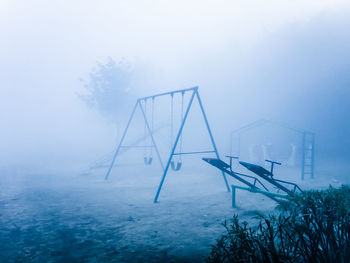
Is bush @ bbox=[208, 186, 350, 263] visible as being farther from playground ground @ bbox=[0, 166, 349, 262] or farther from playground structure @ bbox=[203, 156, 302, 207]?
playground ground @ bbox=[0, 166, 349, 262]

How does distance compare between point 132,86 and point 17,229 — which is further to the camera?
point 132,86

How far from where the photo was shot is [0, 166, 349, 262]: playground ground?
13.0 ft

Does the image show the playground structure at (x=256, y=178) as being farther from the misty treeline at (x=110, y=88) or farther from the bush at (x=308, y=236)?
the misty treeline at (x=110, y=88)

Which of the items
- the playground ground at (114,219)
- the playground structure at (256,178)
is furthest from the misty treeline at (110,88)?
the playground structure at (256,178)

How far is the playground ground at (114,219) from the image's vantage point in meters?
3.95

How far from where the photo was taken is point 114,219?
562cm

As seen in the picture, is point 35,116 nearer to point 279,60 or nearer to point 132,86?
point 132,86

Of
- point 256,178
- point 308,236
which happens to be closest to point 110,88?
point 256,178

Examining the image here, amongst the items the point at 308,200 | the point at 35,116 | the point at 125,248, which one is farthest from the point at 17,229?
the point at 35,116

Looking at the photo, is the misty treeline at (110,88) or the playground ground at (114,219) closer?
the playground ground at (114,219)

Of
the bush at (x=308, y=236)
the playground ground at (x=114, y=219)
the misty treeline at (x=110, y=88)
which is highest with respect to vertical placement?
the misty treeline at (x=110, y=88)

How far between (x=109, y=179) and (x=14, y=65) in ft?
166

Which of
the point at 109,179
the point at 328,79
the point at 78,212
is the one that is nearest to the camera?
the point at 78,212

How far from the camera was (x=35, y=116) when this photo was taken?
42469 millimetres
